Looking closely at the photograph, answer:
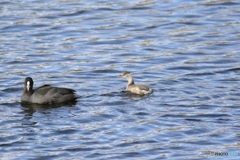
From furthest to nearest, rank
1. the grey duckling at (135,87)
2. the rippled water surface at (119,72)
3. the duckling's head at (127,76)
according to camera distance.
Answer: the duckling's head at (127,76) → the grey duckling at (135,87) → the rippled water surface at (119,72)

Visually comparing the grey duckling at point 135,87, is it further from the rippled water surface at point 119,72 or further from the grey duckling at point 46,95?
the grey duckling at point 46,95

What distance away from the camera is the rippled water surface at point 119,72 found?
15.1 meters

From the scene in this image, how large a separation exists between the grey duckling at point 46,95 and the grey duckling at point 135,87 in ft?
4.32

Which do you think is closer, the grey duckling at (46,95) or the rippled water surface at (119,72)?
the rippled water surface at (119,72)

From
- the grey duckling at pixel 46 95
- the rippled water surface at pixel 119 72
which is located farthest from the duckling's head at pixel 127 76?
the grey duckling at pixel 46 95

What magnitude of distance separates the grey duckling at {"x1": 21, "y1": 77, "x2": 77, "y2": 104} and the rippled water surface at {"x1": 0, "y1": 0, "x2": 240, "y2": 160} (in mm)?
186

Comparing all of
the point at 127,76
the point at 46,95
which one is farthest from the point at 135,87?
the point at 46,95

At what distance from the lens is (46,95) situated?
17.9m

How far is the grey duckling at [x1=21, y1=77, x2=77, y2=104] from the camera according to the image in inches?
702

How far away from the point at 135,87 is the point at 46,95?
6.44 feet

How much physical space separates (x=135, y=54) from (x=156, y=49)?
2.27 ft

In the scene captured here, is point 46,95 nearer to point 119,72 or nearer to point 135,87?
point 135,87

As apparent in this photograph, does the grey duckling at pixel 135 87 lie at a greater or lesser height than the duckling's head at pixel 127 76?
lesser

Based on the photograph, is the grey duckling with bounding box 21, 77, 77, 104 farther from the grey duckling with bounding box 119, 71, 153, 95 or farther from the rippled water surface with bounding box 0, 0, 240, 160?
the grey duckling with bounding box 119, 71, 153, 95
